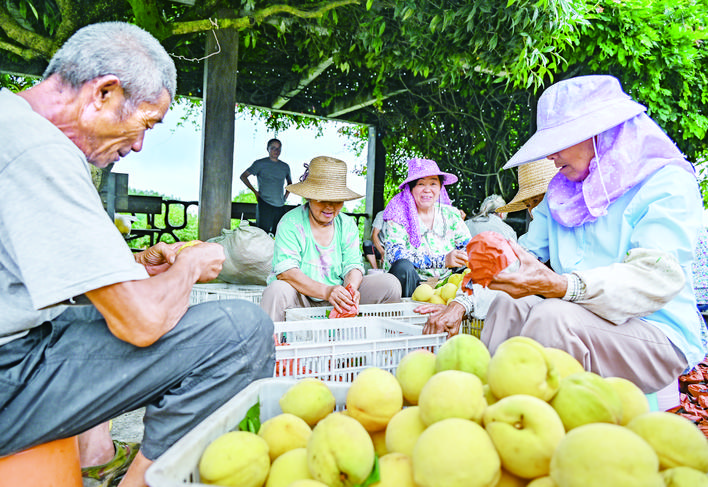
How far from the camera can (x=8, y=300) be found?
3.65 feet

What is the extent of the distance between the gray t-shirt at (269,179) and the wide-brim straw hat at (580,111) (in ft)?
17.2

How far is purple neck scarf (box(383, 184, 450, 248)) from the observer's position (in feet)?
13.1

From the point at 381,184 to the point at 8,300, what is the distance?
756 centimetres

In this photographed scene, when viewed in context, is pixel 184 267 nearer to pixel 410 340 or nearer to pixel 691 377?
pixel 410 340

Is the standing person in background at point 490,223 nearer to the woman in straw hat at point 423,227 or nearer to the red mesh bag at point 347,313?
the woman in straw hat at point 423,227

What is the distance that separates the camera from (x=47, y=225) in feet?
3.41

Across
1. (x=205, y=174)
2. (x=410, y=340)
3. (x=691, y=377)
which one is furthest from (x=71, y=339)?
(x=205, y=174)

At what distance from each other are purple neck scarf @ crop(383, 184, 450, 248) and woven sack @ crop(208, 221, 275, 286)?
100 cm

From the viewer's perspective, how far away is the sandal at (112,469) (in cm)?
152

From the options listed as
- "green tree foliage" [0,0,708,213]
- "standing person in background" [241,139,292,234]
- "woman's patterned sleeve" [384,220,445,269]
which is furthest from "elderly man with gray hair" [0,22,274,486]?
"standing person in background" [241,139,292,234]

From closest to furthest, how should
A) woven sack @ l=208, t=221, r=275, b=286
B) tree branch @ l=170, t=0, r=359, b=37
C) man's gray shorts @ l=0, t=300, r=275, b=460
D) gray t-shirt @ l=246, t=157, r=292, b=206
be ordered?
man's gray shorts @ l=0, t=300, r=275, b=460
woven sack @ l=208, t=221, r=275, b=286
tree branch @ l=170, t=0, r=359, b=37
gray t-shirt @ l=246, t=157, r=292, b=206

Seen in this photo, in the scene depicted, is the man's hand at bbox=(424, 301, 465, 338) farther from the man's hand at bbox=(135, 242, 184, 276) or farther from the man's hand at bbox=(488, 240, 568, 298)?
the man's hand at bbox=(135, 242, 184, 276)

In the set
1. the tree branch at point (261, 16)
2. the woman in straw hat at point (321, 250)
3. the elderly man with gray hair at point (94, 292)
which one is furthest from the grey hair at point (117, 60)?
the tree branch at point (261, 16)

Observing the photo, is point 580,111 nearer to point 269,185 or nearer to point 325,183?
point 325,183
